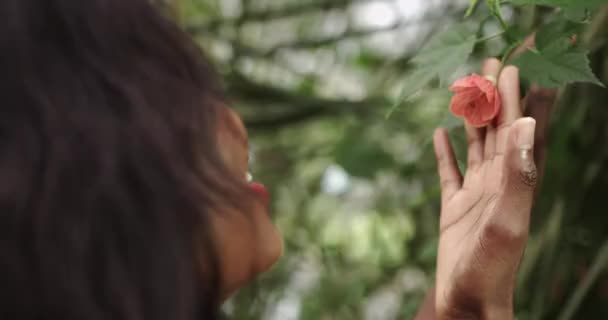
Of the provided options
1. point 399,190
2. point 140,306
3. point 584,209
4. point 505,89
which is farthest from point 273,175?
point 140,306

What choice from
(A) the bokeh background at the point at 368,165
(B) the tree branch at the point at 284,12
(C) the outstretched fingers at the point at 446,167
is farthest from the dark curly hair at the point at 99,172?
(B) the tree branch at the point at 284,12

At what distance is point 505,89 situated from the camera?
4.25ft

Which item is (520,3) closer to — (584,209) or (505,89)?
(505,89)

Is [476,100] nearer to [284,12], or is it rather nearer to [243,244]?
[243,244]

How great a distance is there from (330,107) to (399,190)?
1.11ft

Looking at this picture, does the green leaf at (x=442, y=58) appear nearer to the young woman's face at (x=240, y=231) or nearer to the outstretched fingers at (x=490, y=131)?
the outstretched fingers at (x=490, y=131)

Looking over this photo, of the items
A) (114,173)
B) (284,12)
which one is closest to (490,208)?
(114,173)

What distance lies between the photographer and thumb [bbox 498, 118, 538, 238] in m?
1.15

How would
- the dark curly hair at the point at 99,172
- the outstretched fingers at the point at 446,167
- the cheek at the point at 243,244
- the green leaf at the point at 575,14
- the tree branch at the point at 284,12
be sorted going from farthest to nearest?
the tree branch at the point at 284,12
the outstretched fingers at the point at 446,167
the green leaf at the point at 575,14
the cheek at the point at 243,244
the dark curly hair at the point at 99,172

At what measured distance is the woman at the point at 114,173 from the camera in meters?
0.90

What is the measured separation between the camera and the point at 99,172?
911 millimetres

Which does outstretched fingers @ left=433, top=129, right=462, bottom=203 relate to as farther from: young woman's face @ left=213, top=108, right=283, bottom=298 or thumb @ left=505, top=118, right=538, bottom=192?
young woman's face @ left=213, top=108, right=283, bottom=298

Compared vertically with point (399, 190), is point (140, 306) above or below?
above

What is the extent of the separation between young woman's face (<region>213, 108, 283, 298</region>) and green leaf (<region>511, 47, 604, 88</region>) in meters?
0.39
